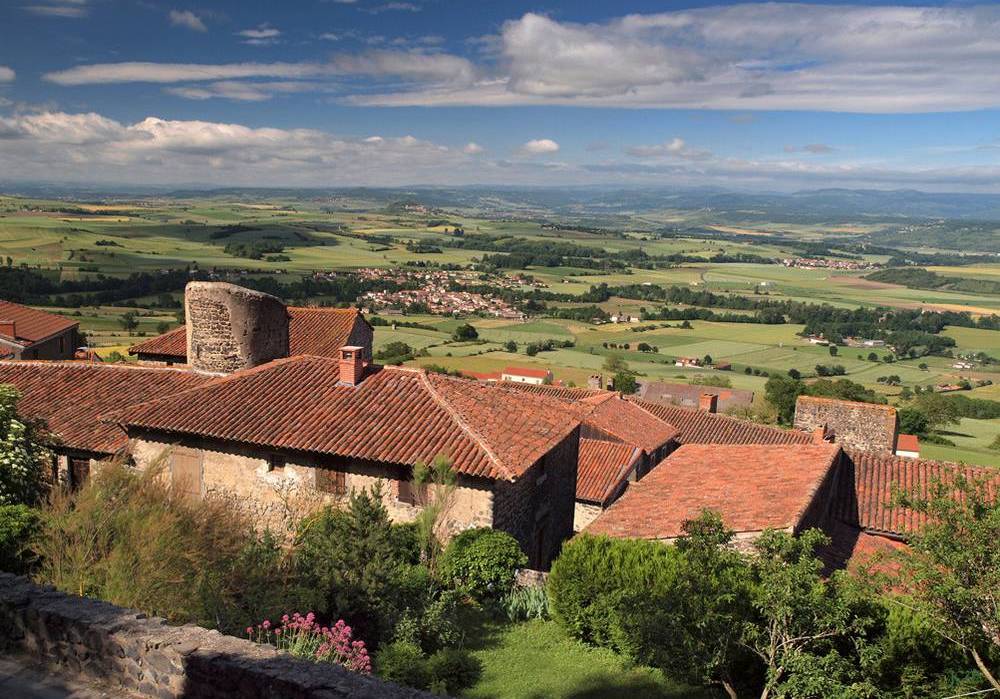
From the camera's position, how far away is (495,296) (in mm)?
118875

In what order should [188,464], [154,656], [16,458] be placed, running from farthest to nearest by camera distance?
[188,464], [16,458], [154,656]

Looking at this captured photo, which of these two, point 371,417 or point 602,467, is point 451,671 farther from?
point 602,467

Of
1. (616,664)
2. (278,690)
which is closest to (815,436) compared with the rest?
(616,664)

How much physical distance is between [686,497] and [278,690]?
1315cm

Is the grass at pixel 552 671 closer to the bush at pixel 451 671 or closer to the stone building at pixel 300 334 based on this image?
the bush at pixel 451 671

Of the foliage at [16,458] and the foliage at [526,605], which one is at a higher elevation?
the foliage at [16,458]

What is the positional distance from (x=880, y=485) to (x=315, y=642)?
15524mm

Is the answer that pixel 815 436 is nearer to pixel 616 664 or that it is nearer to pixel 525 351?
pixel 616 664

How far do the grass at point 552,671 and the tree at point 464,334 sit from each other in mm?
66576

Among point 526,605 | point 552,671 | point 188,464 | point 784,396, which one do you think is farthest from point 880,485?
point 784,396

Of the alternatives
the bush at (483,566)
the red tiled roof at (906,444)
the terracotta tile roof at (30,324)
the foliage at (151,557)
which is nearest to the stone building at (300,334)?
the bush at (483,566)

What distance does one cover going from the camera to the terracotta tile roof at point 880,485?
1716 centimetres

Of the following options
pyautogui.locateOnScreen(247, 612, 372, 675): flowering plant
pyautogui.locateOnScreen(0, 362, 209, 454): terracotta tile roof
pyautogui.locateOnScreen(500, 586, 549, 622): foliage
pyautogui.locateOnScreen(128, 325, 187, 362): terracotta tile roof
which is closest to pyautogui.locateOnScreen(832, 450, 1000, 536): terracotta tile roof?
pyautogui.locateOnScreen(500, 586, 549, 622): foliage

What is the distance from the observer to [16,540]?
9805 millimetres
